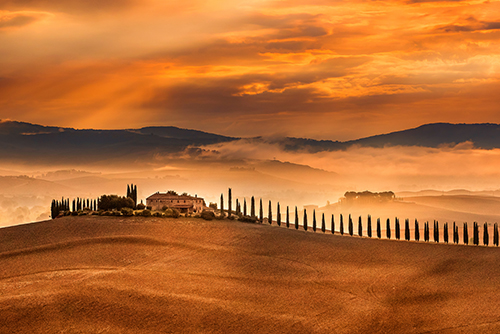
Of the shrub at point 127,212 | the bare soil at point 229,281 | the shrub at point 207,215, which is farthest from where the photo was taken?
the shrub at point 207,215

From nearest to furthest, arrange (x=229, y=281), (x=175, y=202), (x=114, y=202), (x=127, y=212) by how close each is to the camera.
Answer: (x=229, y=281), (x=127, y=212), (x=114, y=202), (x=175, y=202)

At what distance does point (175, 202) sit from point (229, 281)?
4609 centimetres

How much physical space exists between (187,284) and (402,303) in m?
23.2

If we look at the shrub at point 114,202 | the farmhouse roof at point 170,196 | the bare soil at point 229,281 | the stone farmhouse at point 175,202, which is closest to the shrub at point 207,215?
the bare soil at point 229,281

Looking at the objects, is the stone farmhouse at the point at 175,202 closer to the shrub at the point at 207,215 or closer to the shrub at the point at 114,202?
the shrub at the point at 114,202

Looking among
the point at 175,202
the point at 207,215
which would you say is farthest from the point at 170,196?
the point at 207,215

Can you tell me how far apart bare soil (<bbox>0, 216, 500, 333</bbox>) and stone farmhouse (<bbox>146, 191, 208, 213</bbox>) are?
39.6ft

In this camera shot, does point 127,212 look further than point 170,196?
No

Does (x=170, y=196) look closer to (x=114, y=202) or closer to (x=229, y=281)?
(x=114, y=202)

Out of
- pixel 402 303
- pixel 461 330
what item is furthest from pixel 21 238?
pixel 461 330

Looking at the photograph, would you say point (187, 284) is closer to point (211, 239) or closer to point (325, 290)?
point (325, 290)

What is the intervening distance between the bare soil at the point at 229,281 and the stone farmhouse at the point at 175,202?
12.1m

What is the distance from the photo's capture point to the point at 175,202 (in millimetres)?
105312

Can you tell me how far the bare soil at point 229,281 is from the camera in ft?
159
